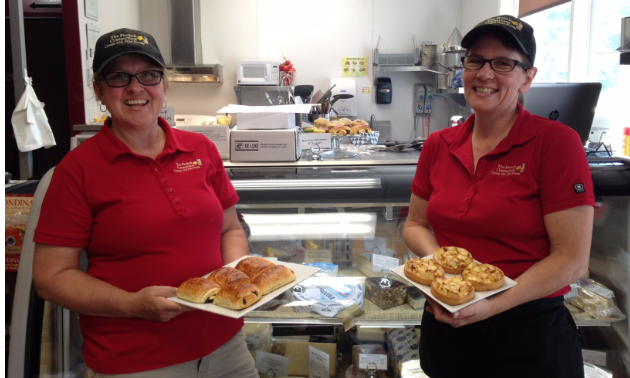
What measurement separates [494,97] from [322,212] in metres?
1.10

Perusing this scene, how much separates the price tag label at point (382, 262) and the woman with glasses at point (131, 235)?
1.02 metres

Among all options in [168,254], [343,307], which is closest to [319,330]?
[343,307]

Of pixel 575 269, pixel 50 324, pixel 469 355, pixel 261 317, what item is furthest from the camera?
pixel 261 317

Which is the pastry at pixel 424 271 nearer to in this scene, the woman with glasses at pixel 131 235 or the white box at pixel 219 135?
the woman with glasses at pixel 131 235

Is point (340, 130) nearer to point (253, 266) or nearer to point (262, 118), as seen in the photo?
point (262, 118)

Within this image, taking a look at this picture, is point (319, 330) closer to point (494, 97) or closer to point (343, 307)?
point (343, 307)

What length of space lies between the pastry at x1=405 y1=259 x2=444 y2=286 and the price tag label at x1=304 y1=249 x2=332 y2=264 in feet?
3.12

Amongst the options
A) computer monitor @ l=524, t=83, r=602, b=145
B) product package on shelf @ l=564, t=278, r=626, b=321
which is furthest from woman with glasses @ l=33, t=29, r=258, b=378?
computer monitor @ l=524, t=83, r=602, b=145

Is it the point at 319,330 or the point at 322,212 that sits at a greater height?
the point at 322,212

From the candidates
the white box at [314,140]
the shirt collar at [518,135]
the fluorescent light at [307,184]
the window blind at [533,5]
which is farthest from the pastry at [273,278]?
the window blind at [533,5]

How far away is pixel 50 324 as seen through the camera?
1.83 m

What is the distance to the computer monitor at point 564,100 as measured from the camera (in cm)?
251

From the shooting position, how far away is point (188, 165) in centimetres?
148

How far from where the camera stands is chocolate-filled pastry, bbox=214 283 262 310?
1.28 m
